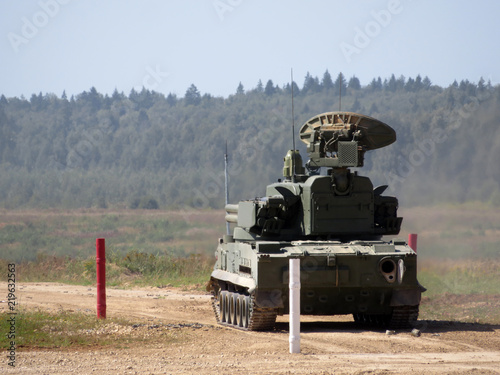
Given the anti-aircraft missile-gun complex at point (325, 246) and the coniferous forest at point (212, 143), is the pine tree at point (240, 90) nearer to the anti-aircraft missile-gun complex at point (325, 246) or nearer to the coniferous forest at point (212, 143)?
the coniferous forest at point (212, 143)

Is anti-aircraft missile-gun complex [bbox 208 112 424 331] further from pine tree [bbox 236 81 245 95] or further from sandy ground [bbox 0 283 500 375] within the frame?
pine tree [bbox 236 81 245 95]

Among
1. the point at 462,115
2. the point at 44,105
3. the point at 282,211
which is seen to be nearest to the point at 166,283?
the point at 282,211

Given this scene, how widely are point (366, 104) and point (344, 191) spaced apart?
65249 mm

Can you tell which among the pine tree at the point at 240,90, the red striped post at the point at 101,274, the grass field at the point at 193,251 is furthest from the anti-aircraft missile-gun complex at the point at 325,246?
the pine tree at the point at 240,90

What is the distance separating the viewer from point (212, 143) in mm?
63062

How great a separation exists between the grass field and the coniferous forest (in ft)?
4.70

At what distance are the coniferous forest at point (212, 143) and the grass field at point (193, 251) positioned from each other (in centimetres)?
143

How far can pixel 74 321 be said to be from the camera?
1447 cm

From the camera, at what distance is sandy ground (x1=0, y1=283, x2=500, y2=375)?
10.1 meters

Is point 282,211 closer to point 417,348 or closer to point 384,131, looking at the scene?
point 384,131

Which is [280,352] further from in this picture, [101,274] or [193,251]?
[193,251]

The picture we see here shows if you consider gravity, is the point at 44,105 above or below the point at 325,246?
above

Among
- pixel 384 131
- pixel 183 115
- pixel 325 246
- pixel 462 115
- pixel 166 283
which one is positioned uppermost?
pixel 183 115

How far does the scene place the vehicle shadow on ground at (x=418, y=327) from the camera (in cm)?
1407
